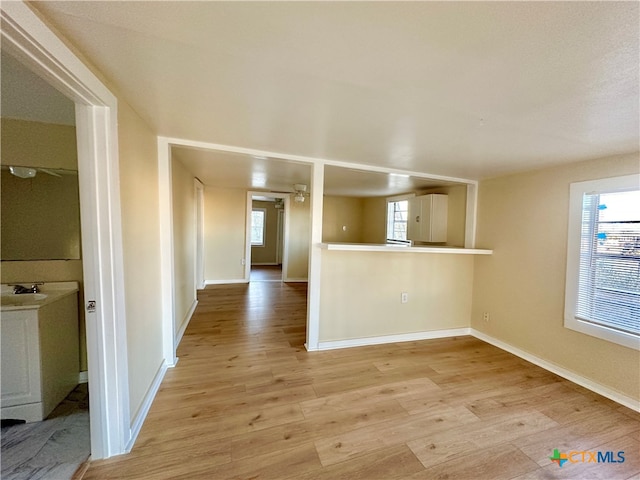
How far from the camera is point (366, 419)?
1.89 metres

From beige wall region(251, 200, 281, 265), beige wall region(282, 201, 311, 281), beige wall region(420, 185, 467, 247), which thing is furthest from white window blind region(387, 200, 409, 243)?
beige wall region(251, 200, 281, 265)

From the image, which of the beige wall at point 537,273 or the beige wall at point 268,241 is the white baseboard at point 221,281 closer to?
the beige wall at point 268,241

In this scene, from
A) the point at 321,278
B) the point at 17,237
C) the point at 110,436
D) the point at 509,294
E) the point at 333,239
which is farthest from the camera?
the point at 333,239

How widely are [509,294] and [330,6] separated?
350cm

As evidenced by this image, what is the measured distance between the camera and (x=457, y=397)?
219 cm

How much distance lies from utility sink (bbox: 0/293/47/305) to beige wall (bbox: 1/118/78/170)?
99 centimetres

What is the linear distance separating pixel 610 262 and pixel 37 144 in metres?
4.84

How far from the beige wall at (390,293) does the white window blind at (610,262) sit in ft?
4.13

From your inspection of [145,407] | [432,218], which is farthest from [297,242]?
[145,407]

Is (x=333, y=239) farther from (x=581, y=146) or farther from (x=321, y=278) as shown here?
(x=581, y=146)

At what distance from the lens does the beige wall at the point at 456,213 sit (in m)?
3.71

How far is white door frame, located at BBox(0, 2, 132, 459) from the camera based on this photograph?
52.5 inches

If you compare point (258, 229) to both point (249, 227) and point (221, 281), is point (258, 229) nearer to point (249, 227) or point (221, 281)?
point (249, 227)

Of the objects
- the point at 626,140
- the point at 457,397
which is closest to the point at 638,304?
the point at 626,140
